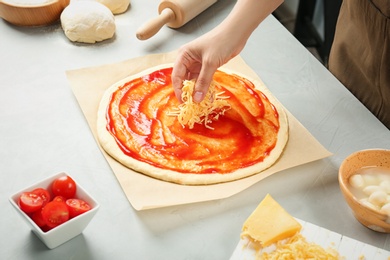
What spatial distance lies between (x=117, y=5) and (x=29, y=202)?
4.38ft

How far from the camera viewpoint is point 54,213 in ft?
4.65

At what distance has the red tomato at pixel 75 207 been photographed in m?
1.46

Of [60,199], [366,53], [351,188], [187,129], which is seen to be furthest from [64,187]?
[366,53]

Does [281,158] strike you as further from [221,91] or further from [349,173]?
[221,91]

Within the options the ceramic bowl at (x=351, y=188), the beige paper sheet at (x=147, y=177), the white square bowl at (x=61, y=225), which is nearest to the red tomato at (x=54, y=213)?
the white square bowl at (x=61, y=225)

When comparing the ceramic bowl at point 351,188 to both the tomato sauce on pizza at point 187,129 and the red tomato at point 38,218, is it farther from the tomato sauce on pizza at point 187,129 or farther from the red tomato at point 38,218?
the red tomato at point 38,218

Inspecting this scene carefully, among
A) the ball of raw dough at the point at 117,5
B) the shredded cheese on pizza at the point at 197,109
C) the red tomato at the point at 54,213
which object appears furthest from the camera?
the ball of raw dough at the point at 117,5

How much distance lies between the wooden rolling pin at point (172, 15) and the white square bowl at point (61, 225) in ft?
3.26

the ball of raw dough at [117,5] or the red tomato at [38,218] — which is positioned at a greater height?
the ball of raw dough at [117,5]

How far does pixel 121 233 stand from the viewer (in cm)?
157

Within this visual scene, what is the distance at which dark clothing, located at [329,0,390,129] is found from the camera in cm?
200

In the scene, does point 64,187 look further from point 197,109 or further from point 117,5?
point 117,5

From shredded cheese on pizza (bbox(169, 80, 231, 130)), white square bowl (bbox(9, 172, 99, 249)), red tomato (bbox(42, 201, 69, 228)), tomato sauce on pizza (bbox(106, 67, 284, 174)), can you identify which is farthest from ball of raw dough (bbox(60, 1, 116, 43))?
red tomato (bbox(42, 201, 69, 228))

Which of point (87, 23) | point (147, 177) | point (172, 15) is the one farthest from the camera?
point (172, 15)
